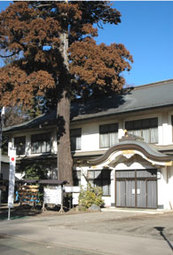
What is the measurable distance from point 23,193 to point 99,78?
8961 millimetres

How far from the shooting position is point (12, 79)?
66.5 ft

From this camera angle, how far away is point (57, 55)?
71.2 feet

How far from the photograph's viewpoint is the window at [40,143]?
2817 centimetres

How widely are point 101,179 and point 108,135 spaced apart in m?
3.15

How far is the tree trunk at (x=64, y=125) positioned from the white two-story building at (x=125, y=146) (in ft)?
5.11

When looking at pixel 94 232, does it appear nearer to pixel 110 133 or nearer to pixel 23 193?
pixel 23 193

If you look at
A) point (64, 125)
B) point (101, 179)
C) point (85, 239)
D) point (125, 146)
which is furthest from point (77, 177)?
point (85, 239)

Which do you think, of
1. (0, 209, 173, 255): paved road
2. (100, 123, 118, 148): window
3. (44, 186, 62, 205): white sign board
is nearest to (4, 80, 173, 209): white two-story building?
(100, 123, 118, 148): window

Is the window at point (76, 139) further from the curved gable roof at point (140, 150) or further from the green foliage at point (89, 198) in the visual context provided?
the green foliage at point (89, 198)

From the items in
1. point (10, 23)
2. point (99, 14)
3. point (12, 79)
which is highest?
point (99, 14)

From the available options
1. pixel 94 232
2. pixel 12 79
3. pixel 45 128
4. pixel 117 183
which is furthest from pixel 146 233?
pixel 45 128

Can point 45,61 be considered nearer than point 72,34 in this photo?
Yes

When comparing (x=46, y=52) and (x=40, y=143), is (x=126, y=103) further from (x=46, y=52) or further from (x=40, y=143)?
(x=40, y=143)

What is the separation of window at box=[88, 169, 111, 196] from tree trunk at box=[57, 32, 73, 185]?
2689 mm
